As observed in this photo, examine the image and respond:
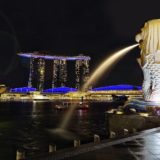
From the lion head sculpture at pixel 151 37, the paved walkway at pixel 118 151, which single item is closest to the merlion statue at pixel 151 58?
the lion head sculpture at pixel 151 37

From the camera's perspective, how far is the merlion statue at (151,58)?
41.4m

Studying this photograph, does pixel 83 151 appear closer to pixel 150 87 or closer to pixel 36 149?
pixel 36 149

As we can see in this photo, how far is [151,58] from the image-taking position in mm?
41844

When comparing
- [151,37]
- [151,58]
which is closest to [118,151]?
[151,58]

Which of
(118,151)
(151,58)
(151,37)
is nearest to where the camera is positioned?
(118,151)

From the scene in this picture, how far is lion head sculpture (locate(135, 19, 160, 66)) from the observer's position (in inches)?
1625

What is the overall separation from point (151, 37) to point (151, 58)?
90.6 inches

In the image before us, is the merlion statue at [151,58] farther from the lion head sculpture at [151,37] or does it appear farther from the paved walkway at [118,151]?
the paved walkway at [118,151]

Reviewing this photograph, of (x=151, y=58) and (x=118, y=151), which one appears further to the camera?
Result: (x=151, y=58)

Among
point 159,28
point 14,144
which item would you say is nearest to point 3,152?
point 14,144

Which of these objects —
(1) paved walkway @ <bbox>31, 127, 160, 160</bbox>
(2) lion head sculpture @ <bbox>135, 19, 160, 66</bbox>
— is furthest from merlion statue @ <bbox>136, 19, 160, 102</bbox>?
(1) paved walkway @ <bbox>31, 127, 160, 160</bbox>

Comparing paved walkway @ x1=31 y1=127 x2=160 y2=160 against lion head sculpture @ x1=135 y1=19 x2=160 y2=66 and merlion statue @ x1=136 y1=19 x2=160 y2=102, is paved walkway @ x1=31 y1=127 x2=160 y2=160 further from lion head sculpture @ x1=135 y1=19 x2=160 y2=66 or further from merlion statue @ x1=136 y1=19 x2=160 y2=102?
lion head sculpture @ x1=135 y1=19 x2=160 y2=66

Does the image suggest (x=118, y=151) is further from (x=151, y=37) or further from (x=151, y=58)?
(x=151, y=37)

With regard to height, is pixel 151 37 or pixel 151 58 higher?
pixel 151 37
